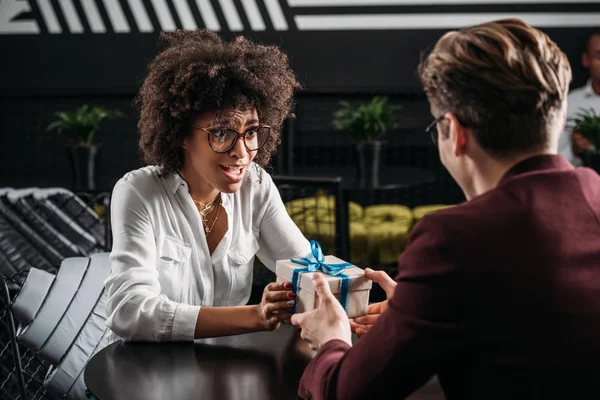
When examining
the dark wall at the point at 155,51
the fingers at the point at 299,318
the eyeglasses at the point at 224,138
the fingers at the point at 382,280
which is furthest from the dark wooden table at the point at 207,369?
the dark wall at the point at 155,51

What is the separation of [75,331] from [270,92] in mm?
920

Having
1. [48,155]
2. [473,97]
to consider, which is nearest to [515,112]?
[473,97]

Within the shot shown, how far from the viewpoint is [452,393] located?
1.20 m

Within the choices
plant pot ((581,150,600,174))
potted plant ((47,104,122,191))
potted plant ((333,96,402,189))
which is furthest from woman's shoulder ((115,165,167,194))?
plant pot ((581,150,600,174))

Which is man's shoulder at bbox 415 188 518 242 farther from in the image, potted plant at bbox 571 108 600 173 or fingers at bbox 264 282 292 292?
potted plant at bbox 571 108 600 173

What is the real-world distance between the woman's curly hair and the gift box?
49 centimetres

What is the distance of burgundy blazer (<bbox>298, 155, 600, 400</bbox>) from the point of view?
1.11m

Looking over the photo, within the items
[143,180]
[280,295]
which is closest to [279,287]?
[280,295]

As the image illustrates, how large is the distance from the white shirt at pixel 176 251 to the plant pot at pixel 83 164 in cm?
287

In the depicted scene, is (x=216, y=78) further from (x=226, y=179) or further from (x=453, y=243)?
(x=453, y=243)

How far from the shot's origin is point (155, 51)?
6703 millimetres

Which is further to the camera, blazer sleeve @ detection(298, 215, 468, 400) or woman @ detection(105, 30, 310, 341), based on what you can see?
woman @ detection(105, 30, 310, 341)

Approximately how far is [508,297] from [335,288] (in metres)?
0.62

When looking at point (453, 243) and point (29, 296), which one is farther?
point (29, 296)
